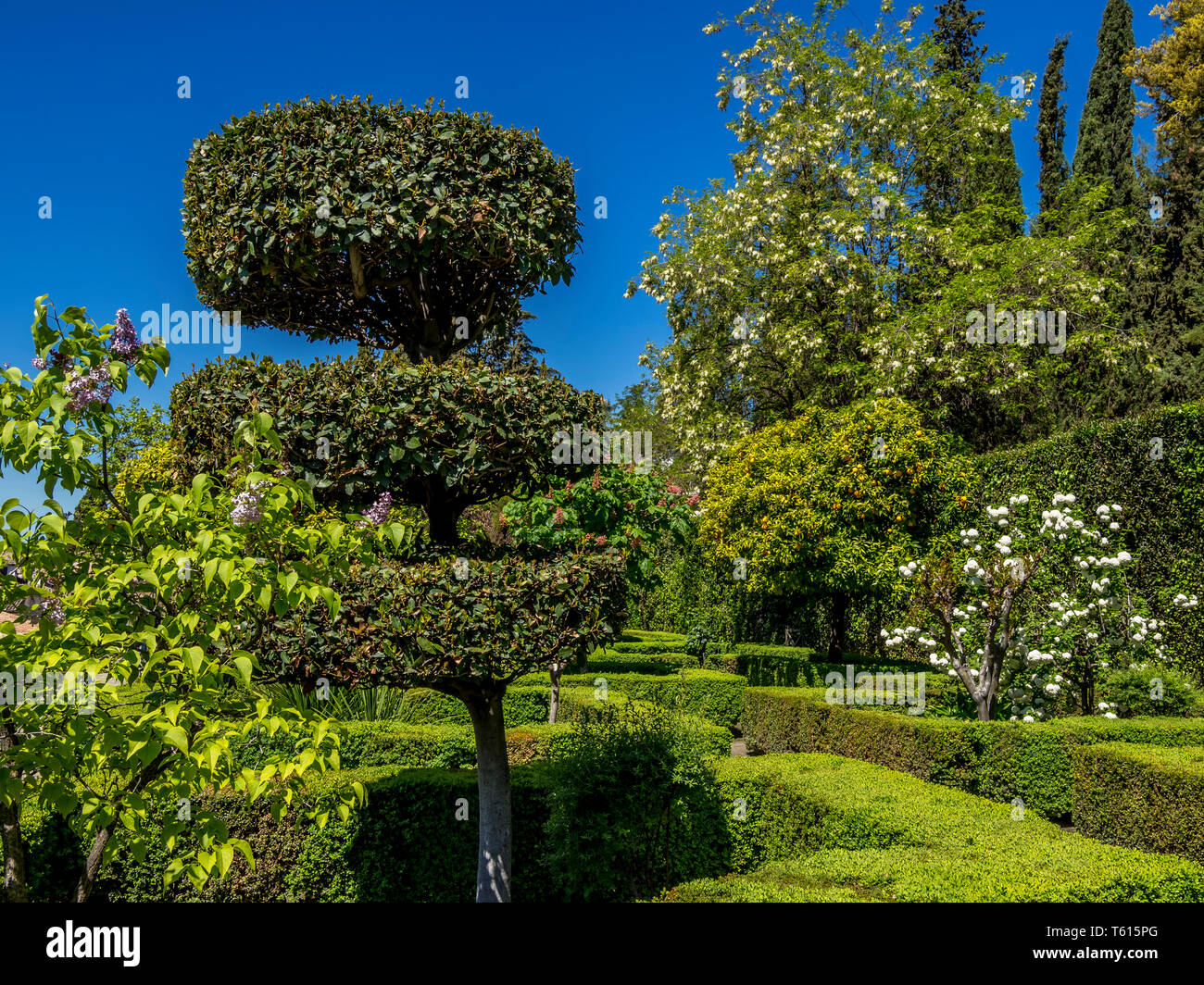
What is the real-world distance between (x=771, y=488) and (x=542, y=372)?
33.4 ft

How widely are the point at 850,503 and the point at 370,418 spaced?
11153 mm

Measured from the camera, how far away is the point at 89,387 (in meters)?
3.12

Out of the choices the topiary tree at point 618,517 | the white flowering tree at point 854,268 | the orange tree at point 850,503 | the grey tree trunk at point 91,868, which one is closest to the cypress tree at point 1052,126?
the white flowering tree at point 854,268

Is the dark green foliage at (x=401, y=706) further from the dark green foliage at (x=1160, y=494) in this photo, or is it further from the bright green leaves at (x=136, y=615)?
the dark green foliage at (x=1160, y=494)

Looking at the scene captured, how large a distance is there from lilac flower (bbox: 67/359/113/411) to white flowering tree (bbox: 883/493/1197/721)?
29.3ft

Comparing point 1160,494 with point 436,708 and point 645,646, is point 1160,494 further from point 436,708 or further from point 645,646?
point 645,646

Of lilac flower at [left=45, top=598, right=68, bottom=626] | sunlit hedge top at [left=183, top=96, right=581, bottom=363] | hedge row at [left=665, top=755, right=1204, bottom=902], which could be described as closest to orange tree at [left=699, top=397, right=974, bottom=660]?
hedge row at [left=665, top=755, right=1204, bottom=902]

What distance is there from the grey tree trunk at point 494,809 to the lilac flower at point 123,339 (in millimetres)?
3622

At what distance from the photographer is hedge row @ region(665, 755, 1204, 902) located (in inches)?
169

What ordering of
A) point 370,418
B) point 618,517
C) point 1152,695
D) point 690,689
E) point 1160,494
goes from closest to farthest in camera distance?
point 370,418 < point 1152,695 < point 1160,494 < point 618,517 < point 690,689

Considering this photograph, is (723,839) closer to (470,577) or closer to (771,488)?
(470,577)

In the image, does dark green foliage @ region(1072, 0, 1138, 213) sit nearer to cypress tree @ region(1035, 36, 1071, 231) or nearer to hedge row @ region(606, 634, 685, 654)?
cypress tree @ region(1035, 36, 1071, 231)

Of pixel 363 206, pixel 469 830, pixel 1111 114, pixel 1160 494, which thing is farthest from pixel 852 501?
pixel 1111 114

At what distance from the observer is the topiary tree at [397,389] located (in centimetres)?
497
